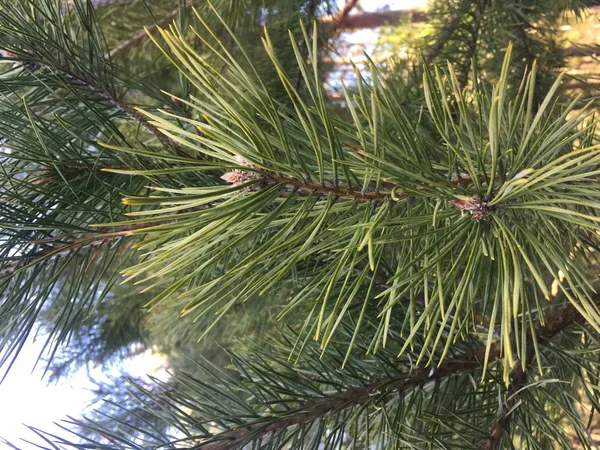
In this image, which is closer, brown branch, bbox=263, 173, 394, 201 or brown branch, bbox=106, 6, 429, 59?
brown branch, bbox=263, 173, 394, 201

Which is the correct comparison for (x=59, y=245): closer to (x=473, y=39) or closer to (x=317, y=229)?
(x=317, y=229)

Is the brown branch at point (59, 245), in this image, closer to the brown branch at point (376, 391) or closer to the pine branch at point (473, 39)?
the brown branch at point (376, 391)

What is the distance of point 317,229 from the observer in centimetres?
26

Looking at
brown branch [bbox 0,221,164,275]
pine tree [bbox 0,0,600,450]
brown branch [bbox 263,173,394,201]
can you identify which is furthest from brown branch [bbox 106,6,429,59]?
brown branch [bbox 263,173,394,201]

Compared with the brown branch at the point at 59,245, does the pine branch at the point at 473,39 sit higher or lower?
lower

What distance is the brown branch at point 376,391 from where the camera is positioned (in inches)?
15.4

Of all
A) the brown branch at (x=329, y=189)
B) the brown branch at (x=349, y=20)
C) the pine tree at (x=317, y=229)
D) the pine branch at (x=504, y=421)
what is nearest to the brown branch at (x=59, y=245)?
the pine tree at (x=317, y=229)

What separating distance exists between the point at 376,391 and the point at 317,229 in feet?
0.76

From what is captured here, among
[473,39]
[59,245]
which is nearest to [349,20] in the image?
[473,39]

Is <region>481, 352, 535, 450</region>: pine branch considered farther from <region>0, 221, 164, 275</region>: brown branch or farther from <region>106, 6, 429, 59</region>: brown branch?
<region>106, 6, 429, 59</region>: brown branch

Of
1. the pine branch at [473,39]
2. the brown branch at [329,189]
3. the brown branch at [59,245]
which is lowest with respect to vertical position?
the pine branch at [473,39]

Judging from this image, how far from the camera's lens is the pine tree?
0.24 m

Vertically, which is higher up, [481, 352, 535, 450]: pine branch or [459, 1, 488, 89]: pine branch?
[459, 1, 488, 89]: pine branch

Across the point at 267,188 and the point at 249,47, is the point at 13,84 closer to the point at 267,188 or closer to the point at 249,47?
the point at 267,188
